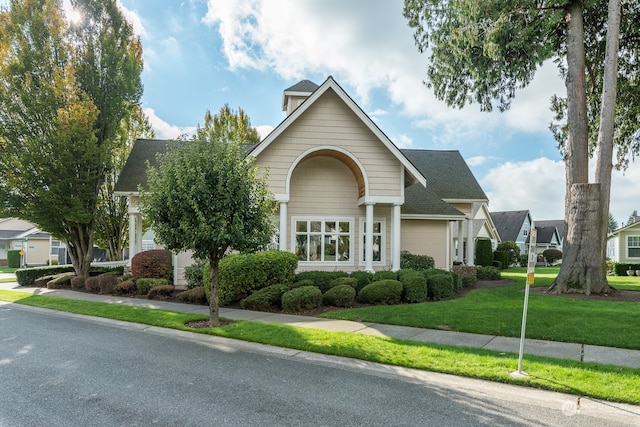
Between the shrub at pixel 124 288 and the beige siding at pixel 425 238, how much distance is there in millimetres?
12075

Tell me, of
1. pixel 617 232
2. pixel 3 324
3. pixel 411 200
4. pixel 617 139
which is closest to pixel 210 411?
pixel 3 324

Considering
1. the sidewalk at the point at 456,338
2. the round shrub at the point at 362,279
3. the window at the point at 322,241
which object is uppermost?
the window at the point at 322,241

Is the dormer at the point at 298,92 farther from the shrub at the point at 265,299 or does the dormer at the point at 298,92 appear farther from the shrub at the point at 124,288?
the shrub at the point at 265,299

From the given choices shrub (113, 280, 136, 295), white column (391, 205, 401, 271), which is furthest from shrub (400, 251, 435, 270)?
shrub (113, 280, 136, 295)

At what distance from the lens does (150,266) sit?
16.3m

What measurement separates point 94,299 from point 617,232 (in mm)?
39460

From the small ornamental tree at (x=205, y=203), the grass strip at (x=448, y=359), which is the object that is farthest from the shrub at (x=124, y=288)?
the small ornamental tree at (x=205, y=203)

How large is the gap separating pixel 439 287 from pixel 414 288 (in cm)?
119

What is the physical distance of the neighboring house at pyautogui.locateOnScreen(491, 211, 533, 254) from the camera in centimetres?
5728

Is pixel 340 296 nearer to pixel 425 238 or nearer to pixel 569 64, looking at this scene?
pixel 425 238

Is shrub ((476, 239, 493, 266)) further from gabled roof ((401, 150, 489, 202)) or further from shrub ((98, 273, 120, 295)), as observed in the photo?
shrub ((98, 273, 120, 295))

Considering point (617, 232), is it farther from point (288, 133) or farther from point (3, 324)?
point (3, 324)

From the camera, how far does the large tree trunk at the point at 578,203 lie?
1383cm

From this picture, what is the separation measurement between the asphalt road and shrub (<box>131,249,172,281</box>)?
8.34 meters
